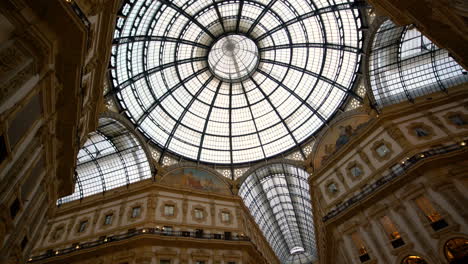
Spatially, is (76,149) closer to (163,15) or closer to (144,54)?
(144,54)

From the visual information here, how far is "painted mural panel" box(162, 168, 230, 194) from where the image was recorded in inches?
1348


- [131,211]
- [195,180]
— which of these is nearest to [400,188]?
[195,180]

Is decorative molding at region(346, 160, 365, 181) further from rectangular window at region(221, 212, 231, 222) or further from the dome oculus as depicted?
the dome oculus

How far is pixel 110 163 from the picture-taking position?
115ft

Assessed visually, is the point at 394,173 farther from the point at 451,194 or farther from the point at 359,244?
the point at 359,244

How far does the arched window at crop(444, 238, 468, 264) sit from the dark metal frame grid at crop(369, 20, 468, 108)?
14.4 metres

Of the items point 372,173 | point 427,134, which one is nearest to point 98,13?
point 372,173

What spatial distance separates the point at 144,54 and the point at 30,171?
2007 cm

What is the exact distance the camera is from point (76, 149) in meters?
18.4

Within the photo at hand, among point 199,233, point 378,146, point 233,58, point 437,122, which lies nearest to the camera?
point 437,122

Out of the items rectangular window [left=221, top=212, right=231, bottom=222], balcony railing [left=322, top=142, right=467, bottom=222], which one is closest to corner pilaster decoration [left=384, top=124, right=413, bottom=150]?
balcony railing [left=322, top=142, right=467, bottom=222]

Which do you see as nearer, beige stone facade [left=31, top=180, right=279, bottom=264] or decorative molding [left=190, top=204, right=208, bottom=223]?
beige stone facade [left=31, top=180, right=279, bottom=264]

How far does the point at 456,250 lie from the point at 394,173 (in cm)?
675

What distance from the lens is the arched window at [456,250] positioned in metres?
18.9
